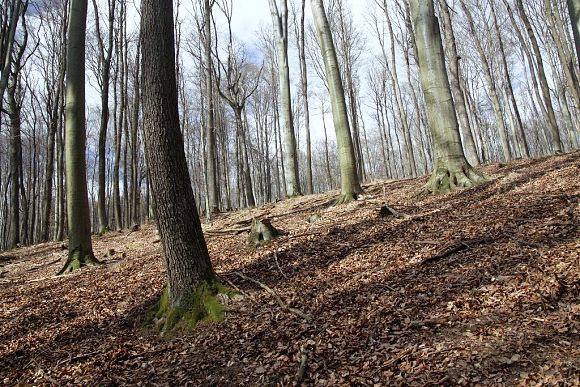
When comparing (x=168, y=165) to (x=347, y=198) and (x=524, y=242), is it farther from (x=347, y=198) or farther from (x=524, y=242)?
(x=347, y=198)

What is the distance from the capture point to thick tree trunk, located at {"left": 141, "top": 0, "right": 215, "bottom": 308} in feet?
13.5

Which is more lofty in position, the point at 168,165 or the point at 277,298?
the point at 168,165

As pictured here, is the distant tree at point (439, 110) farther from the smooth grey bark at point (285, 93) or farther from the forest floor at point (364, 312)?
the smooth grey bark at point (285, 93)

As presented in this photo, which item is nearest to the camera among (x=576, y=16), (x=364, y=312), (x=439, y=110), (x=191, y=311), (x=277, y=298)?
(x=364, y=312)

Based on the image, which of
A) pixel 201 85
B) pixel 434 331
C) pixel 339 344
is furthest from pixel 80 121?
pixel 201 85

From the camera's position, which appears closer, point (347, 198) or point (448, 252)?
point (448, 252)

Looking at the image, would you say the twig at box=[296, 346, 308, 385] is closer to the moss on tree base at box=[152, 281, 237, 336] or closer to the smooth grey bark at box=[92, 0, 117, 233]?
the moss on tree base at box=[152, 281, 237, 336]

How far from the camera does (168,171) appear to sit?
4.13 meters

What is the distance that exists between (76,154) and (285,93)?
336 inches

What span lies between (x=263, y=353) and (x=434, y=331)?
1.48m

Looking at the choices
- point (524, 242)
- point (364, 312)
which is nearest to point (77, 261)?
point (364, 312)

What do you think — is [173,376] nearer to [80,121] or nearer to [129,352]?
[129,352]

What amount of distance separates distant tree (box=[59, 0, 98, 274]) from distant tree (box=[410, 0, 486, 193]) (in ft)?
23.3

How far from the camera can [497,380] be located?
2.33 meters
